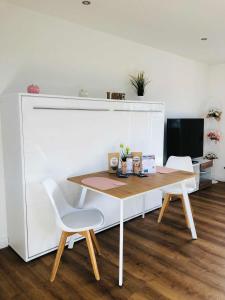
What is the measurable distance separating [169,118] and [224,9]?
6.62ft

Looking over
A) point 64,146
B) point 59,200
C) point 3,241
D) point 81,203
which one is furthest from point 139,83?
point 3,241

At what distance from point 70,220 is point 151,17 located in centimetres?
234

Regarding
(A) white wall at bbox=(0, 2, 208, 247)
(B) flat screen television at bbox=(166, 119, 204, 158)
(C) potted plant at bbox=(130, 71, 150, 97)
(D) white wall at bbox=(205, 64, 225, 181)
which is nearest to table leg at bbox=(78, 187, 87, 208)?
(A) white wall at bbox=(0, 2, 208, 247)

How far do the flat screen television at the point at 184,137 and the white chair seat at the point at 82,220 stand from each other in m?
2.36

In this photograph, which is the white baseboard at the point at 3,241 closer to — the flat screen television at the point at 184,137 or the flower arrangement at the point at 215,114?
the flat screen television at the point at 184,137

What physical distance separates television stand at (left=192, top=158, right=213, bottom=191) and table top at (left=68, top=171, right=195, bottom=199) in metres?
2.01

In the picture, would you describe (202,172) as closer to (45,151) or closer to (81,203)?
(81,203)

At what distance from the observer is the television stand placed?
4702mm

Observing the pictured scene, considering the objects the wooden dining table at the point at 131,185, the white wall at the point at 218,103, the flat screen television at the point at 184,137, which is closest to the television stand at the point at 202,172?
the flat screen television at the point at 184,137

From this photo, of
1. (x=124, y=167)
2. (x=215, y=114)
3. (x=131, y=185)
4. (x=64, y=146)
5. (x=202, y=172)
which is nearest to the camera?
(x=131, y=185)

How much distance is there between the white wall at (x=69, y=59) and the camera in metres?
2.56

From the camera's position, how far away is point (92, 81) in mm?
3268

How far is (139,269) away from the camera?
2311mm

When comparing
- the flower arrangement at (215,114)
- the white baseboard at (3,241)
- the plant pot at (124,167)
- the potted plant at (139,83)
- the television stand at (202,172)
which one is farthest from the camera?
the flower arrangement at (215,114)
